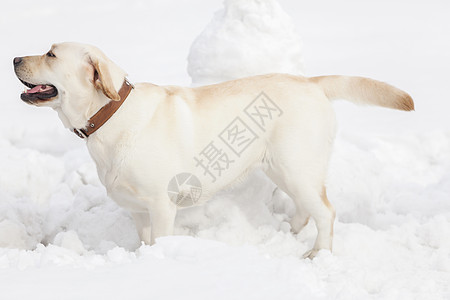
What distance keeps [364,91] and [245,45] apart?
4.55ft

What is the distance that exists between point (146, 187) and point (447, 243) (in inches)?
83.7

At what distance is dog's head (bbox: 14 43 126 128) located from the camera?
2.66 metres

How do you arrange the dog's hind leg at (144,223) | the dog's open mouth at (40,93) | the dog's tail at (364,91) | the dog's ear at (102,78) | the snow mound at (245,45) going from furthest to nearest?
the snow mound at (245,45) → the dog's hind leg at (144,223) → the dog's tail at (364,91) → the dog's open mouth at (40,93) → the dog's ear at (102,78)

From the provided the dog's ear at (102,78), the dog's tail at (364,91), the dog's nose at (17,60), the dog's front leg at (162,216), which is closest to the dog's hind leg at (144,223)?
the dog's front leg at (162,216)

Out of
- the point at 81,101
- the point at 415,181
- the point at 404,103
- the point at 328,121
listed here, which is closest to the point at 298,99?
the point at 328,121

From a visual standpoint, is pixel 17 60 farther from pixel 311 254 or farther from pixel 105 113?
pixel 311 254

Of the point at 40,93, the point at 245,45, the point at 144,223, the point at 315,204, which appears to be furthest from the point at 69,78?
the point at 245,45

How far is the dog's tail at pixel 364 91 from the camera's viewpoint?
3.07 meters

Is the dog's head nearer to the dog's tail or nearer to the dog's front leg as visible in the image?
the dog's front leg

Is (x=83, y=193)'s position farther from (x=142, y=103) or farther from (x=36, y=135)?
(x=36, y=135)

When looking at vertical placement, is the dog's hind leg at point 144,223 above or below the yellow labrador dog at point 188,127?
below

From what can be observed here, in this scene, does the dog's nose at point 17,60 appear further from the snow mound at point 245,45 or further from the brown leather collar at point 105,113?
the snow mound at point 245,45

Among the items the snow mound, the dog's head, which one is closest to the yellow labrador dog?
the dog's head

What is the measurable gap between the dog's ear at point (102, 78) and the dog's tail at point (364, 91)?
4.44ft
